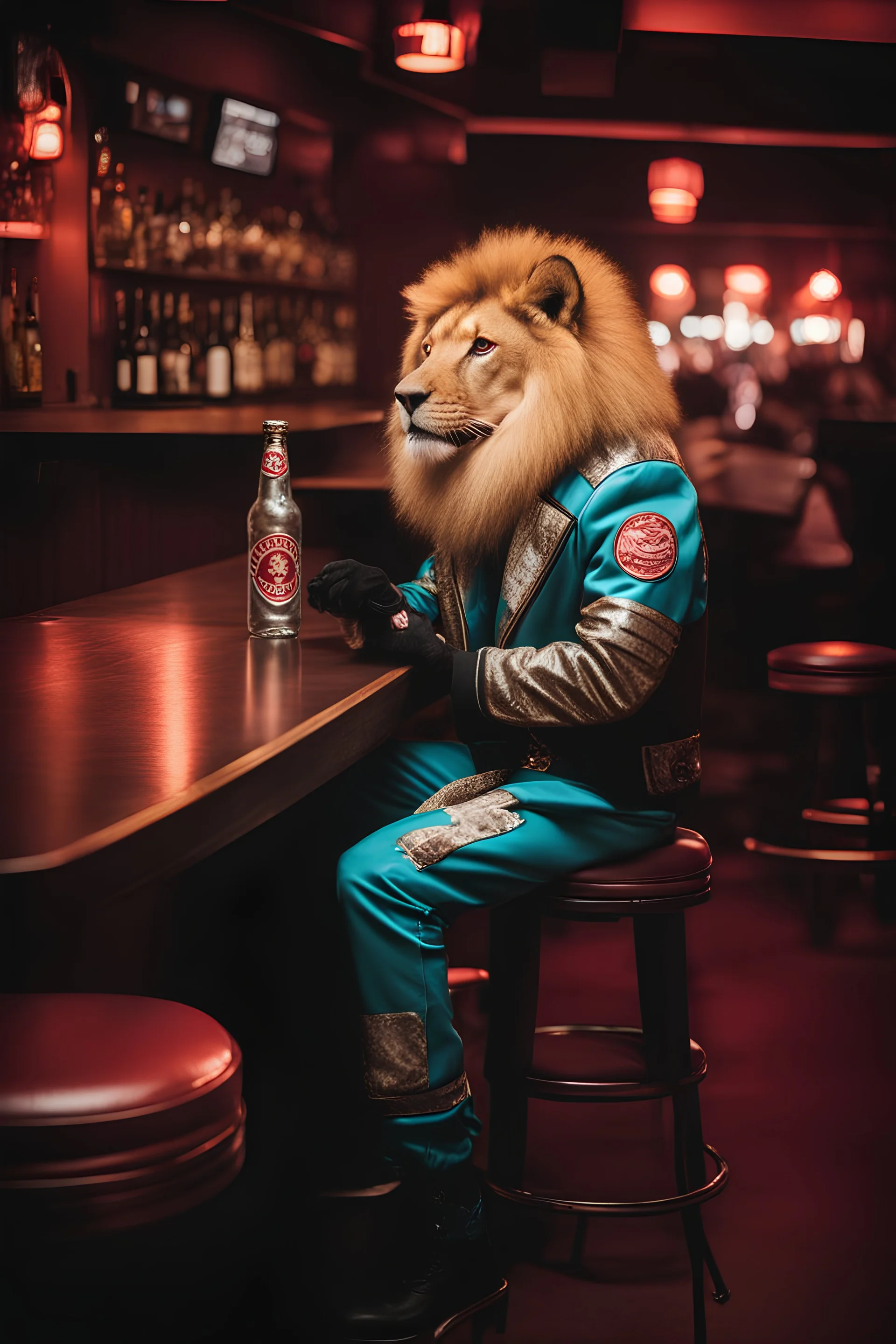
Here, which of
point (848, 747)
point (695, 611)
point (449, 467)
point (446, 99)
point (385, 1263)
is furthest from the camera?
point (446, 99)

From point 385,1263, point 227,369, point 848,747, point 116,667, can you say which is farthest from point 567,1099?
point 227,369

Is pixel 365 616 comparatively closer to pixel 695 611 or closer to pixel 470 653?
pixel 470 653

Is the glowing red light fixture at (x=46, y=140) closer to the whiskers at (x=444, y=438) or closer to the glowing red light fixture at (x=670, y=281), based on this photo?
the whiskers at (x=444, y=438)

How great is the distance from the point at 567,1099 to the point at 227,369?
15.1ft

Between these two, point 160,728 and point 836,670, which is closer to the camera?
point 160,728

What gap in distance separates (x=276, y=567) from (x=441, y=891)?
563mm

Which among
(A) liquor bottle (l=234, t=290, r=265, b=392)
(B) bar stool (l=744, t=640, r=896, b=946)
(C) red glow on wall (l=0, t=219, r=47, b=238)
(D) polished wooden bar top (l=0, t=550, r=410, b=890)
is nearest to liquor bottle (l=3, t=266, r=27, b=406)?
(C) red glow on wall (l=0, t=219, r=47, b=238)

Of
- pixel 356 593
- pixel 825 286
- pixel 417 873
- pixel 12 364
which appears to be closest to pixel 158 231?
pixel 12 364

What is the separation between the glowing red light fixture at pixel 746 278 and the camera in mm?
13203

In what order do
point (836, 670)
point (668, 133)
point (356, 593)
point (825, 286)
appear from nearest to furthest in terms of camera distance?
point (356, 593)
point (836, 670)
point (668, 133)
point (825, 286)

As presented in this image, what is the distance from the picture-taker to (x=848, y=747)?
5.13m

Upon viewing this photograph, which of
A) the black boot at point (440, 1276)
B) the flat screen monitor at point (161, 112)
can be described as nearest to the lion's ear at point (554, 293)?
the black boot at point (440, 1276)

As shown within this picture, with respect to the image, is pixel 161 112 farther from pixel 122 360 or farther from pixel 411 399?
pixel 411 399

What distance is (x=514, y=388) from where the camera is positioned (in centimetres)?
183
